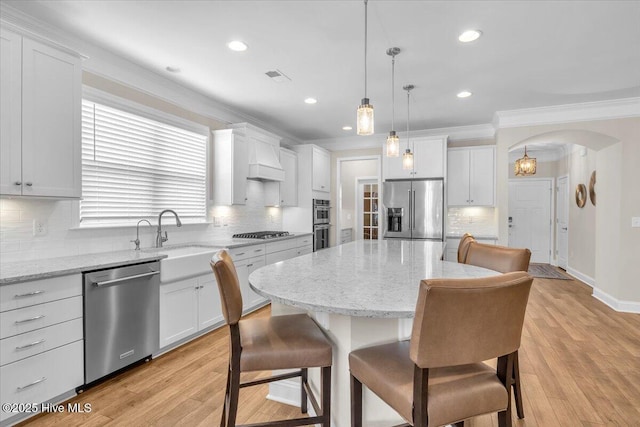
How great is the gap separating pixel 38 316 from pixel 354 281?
1953 millimetres

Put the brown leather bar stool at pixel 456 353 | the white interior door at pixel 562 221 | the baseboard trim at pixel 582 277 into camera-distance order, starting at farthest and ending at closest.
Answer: the white interior door at pixel 562 221
the baseboard trim at pixel 582 277
the brown leather bar stool at pixel 456 353

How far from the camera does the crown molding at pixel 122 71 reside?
2.38 metres

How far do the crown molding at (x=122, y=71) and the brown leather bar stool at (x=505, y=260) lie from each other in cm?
329

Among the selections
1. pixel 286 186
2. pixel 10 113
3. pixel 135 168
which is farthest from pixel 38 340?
pixel 286 186

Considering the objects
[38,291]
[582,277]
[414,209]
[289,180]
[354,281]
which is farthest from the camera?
[582,277]

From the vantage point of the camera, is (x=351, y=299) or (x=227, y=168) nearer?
(x=351, y=299)

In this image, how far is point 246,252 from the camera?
4012 mm

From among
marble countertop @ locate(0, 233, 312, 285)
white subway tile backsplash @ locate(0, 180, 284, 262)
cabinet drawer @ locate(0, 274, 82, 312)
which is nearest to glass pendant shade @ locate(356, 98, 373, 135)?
marble countertop @ locate(0, 233, 312, 285)

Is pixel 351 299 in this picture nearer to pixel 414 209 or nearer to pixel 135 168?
pixel 135 168

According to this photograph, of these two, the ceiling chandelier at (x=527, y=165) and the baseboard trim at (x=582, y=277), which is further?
the ceiling chandelier at (x=527, y=165)

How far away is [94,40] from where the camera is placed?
9.09ft

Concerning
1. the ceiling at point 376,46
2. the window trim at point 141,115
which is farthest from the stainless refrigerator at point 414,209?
the window trim at point 141,115

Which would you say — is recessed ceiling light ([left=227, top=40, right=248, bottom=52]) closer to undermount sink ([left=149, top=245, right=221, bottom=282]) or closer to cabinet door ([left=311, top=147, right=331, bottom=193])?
undermount sink ([left=149, top=245, right=221, bottom=282])

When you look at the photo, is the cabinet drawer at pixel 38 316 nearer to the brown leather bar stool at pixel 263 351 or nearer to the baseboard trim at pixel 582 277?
the brown leather bar stool at pixel 263 351
